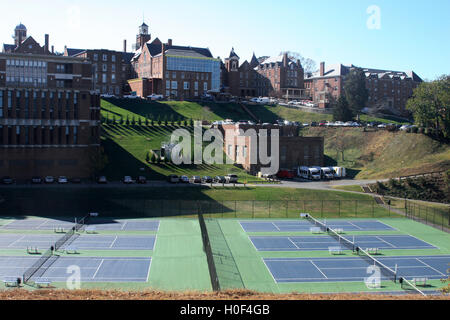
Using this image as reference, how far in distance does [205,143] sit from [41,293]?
5573 centimetres

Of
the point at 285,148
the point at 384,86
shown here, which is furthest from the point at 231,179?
the point at 384,86

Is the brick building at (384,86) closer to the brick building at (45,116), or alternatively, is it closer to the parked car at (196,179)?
the parked car at (196,179)

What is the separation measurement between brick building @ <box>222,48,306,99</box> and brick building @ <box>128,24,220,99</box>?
9231 millimetres

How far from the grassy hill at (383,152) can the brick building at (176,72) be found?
28.3 meters

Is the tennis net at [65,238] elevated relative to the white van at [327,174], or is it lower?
lower

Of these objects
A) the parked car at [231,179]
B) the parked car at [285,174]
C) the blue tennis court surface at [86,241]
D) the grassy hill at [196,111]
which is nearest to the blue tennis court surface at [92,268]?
the blue tennis court surface at [86,241]

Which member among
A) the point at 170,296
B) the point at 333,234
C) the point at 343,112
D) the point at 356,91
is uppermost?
the point at 356,91

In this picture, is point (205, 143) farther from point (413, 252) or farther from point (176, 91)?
point (413, 252)

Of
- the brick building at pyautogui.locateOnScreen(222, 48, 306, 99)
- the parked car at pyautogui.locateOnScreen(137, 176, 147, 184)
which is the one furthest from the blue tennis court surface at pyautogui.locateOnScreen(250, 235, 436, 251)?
the brick building at pyautogui.locateOnScreen(222, 48, 306, 99)

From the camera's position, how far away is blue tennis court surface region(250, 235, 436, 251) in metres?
35.1

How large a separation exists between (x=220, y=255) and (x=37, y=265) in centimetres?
1099

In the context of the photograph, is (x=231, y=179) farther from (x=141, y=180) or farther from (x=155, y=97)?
(x=155, y=97)

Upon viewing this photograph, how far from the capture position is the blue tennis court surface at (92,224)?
39.5 m

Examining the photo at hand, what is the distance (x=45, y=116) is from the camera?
59094 millimetres
